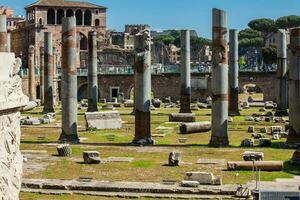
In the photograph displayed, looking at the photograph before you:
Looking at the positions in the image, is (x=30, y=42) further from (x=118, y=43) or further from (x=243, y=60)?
(x=243, y=60)

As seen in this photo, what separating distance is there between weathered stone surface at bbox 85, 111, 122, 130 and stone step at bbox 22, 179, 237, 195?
14495 mm

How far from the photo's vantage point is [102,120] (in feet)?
96.7

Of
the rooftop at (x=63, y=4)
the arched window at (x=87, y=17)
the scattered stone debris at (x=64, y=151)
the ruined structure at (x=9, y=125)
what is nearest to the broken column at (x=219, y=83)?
the scattered stone debris at (x=64, y=151)

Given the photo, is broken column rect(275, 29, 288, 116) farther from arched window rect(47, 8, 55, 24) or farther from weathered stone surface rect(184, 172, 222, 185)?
arched window rect(47, 8, 55, 24)

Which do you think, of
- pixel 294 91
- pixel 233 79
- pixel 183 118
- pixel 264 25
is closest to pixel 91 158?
pixel 294 91

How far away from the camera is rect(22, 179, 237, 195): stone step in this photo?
1351cm

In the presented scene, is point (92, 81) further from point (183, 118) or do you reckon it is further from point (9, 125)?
point (9, 125)

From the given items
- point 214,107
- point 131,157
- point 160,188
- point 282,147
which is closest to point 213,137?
point 214,107

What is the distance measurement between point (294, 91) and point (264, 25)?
12269 centimetres

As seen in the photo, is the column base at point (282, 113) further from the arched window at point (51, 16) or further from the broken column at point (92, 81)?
the arched window at point (51, 16)

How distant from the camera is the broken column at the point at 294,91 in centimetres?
2114

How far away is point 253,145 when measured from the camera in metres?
22.4

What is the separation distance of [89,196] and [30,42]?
74.5 m

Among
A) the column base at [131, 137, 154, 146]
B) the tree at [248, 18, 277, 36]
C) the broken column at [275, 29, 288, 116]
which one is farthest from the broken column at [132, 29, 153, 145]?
the tree at [248, 18, 277, 36]
